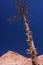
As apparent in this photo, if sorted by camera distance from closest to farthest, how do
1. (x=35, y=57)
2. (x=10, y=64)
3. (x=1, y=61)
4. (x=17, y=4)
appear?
(x=35, y=57), (x=17, y=4), (x=10, y=64), (x=1, y=61)

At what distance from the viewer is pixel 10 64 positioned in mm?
21297

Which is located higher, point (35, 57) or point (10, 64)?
point (10, 64)

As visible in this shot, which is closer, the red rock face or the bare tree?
the bare tree

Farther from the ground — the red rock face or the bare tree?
the red rock face

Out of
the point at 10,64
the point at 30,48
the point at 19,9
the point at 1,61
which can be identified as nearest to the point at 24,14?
the point at 19,9

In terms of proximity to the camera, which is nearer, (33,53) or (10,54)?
(33,53)

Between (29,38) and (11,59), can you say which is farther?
(11,59)

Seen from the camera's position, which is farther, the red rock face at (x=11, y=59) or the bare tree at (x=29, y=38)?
the red rock face at (x=11, y=59)

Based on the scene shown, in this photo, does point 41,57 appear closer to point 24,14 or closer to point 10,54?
point 10,54

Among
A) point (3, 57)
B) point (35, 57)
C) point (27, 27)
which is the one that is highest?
point (3, 57)

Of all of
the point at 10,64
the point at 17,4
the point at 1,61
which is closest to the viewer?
the point at 17,4

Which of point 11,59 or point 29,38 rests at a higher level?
point 11,59

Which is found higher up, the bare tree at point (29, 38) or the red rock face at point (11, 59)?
the red rock face at point (11, 59)

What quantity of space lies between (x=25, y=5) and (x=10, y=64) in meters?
8.18
